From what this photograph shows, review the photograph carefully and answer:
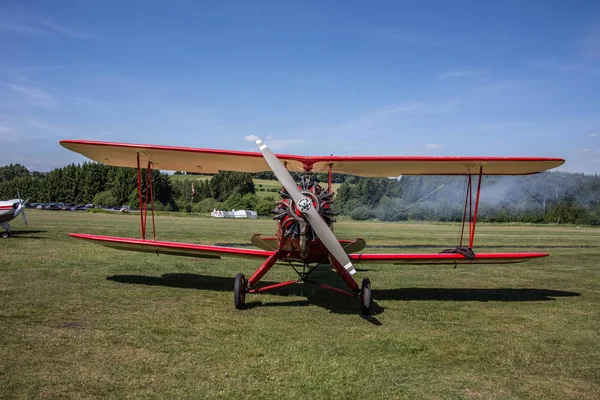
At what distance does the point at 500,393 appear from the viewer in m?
4.59

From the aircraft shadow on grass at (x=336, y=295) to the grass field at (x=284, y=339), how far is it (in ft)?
0.15

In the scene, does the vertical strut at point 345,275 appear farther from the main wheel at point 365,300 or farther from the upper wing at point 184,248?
the upper wing at point 184,248

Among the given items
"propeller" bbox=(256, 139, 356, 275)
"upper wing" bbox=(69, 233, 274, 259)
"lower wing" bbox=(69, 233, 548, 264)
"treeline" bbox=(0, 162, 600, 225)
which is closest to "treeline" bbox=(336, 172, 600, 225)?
"treeline" bbox=(0, 162, 600, 225)

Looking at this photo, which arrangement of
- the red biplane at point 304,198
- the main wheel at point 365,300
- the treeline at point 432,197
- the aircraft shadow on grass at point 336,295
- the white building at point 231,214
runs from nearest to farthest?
the red biplane at point 304,198, the main wheel at point 365,300, the aircraft shadow on grass at point 336,295, the treeline at point 432,197, the white building at point 231,214

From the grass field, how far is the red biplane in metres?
0.82

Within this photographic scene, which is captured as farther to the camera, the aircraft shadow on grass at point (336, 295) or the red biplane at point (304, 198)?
the aircraft shadow on grass at point (336, 295)

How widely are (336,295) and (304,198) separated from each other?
3.42 metres

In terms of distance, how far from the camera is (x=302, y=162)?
29.1 ft

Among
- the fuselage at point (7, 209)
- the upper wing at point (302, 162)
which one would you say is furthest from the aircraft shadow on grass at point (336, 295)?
the fuselage at point (7, 209)

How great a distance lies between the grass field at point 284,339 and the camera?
455 centimetres

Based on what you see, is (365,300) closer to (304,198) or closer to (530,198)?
(304,198)

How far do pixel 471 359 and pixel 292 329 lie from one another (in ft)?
8.10

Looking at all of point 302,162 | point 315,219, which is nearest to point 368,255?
point 302,162

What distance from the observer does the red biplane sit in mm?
7316
